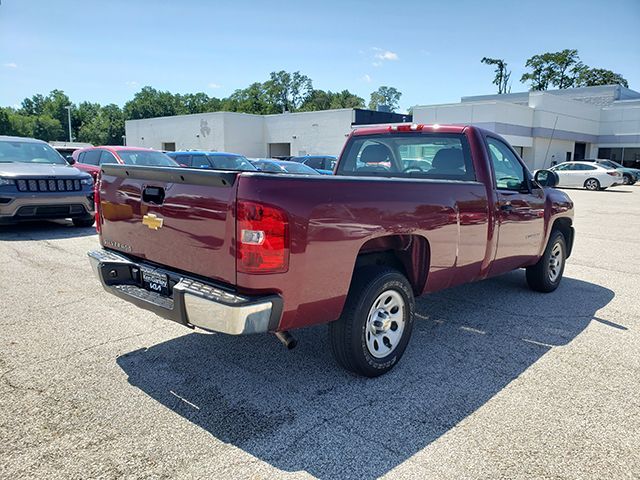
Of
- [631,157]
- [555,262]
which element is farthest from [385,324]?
[631,157]

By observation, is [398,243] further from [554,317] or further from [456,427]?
[554,317]

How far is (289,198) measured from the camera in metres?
2.93

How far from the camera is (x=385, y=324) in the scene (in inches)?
147

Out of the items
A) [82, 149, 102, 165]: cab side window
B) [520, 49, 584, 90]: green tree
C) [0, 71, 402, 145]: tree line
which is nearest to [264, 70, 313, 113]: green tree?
[0, 71, 402, 145]: tree line

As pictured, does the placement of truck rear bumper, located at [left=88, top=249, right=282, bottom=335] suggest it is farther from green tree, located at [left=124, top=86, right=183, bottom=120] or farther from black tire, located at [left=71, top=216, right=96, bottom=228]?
green tree, located at [left=124, top=86, right=183, bottom=120]

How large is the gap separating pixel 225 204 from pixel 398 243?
156 cm

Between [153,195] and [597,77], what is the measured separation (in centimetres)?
9136

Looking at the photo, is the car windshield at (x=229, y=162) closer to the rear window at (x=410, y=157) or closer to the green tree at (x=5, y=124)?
the rear window at (x=410, y=157)

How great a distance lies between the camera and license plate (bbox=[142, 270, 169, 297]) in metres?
3.44

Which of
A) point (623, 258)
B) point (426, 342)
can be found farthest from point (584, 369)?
point (623, 258)

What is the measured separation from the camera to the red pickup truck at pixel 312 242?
2.91 meters

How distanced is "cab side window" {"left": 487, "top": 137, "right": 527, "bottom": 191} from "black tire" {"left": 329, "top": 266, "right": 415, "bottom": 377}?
201cm

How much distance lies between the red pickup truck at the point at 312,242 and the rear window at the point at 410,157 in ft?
0.05

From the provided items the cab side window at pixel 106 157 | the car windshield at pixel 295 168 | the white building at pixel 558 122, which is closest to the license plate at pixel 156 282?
the cab side window at pixel 106 157
